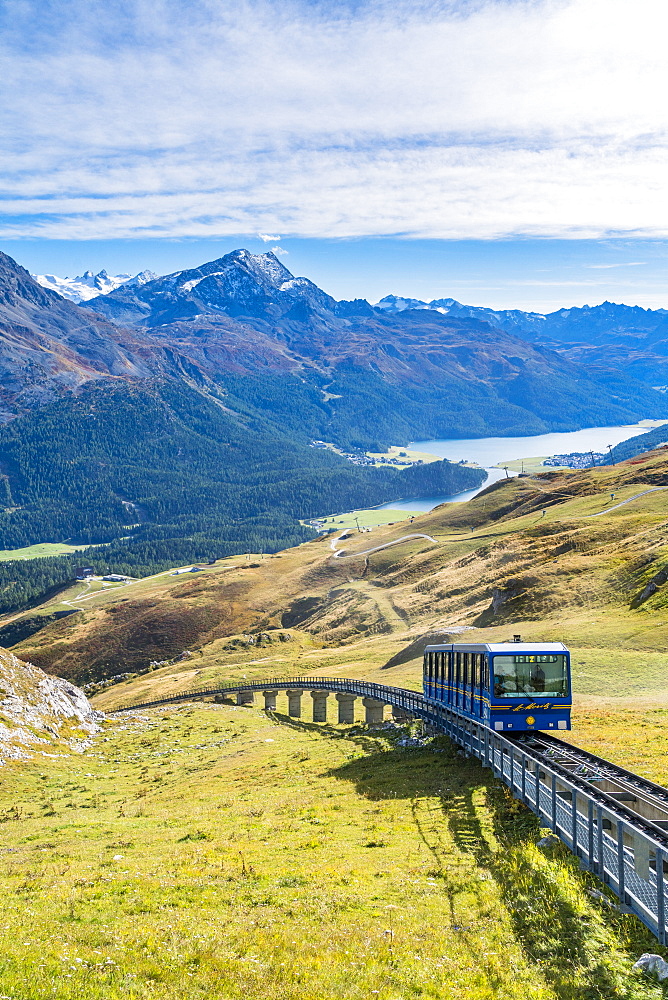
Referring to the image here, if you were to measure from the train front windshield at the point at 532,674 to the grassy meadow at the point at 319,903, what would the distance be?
4141mm

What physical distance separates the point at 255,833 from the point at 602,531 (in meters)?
89.8

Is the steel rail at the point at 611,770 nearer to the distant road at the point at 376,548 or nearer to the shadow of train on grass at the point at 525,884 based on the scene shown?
the shadow of train on grass at the point at 525,884

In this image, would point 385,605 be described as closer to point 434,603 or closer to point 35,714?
point 434,603

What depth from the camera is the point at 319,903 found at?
Answer: 18.7m

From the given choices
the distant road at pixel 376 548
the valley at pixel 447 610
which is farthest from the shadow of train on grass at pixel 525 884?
the distant road at pixel 376 548

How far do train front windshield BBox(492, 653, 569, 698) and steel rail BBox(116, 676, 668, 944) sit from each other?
209 cm

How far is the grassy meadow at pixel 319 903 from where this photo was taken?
47.5 feet

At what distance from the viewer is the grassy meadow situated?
14.5 m

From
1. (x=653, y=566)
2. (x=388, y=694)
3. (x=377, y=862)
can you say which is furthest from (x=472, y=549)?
(x=377, y=862)

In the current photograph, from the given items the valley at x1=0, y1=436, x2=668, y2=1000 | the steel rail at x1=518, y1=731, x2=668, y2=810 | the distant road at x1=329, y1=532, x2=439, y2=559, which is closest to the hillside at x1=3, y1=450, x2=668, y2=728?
the valley at x1=0, y1=436, x2=668, y2=1000

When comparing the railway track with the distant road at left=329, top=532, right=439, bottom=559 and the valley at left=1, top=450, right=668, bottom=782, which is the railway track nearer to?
the valley at left=1, top=450, right=668, bottom=782

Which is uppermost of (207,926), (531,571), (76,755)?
(531,571)

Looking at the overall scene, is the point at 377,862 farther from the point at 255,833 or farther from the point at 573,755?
the point at 573,755

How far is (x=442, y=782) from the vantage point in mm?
31344
